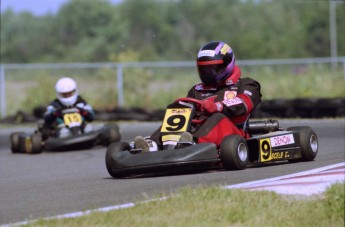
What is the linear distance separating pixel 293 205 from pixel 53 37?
148ft

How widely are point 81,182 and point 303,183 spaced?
250cm

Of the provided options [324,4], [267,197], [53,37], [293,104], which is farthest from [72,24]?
[267,197]

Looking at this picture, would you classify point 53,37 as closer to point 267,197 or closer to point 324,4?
point 324,4

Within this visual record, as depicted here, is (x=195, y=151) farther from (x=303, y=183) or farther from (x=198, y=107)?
(x=303, y=183)

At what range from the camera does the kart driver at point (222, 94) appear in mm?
8906

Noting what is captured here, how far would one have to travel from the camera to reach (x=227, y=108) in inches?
360

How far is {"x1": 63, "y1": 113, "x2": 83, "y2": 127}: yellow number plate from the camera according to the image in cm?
1476

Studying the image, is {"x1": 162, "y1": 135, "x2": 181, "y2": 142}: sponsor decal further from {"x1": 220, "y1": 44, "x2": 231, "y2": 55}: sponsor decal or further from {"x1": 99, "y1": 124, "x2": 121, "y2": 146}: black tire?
{"x1": 99, "y1": 124, "x2": 121, "y2": 146}: black tire

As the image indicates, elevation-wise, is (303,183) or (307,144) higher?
(303,183)

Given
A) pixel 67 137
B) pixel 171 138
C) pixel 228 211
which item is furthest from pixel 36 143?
pixel 228 211

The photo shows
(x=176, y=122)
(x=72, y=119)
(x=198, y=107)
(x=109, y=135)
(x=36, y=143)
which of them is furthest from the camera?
(x=72, y=119)

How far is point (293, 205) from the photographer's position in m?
6.18

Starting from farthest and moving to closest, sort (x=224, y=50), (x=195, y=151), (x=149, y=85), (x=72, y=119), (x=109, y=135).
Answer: (x=149, y=85) < (x=72, y=119) < (x=109, y=135) < (x=224, y=50) < (x=195, y=151)

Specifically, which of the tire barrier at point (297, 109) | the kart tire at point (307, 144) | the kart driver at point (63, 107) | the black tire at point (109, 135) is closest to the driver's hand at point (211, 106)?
the kart tire at point (307, 144)
